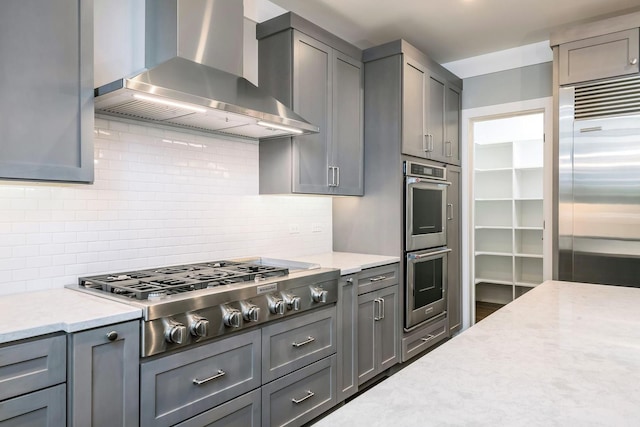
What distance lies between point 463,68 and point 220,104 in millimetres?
3074

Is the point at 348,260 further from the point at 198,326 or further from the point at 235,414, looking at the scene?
the point at 198,326

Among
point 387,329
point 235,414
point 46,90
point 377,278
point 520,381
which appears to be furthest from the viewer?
point 387,329

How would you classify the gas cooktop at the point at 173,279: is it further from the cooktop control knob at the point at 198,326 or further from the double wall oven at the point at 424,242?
the double wall oven at the point at 424,242

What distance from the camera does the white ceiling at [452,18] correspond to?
3104 millimetres

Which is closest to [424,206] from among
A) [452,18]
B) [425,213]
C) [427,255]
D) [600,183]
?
[425,213]

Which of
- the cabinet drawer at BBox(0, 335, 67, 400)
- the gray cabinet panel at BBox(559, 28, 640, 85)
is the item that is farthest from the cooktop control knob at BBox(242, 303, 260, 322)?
the gray cabinet panel at BBox(559, 28, 640, 85)

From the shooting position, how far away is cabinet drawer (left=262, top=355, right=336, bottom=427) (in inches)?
85.4

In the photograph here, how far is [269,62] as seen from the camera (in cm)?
295

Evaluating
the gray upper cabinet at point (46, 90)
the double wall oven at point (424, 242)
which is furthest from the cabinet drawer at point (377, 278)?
the gray upper cabinet at point (46, 90)

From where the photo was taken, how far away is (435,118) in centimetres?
Result: 380

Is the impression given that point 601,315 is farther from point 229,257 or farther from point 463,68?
point 463,68

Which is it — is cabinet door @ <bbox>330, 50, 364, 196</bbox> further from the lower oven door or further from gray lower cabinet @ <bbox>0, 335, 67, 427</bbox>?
gray lower cabinet @ <bbox>0, 335, 67, 427</bbox>

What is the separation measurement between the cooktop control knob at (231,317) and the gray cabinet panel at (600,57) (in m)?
2.89

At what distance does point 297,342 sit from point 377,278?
37.2 inches
